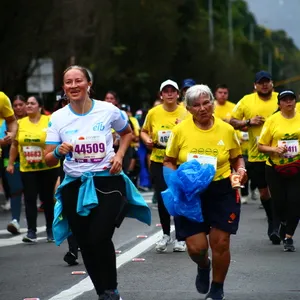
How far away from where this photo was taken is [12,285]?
10.3 metres

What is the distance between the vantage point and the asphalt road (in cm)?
953

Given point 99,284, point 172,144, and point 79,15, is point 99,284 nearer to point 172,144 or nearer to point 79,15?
point 172,144

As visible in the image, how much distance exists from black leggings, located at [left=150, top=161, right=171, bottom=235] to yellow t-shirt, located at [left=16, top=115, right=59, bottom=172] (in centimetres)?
163

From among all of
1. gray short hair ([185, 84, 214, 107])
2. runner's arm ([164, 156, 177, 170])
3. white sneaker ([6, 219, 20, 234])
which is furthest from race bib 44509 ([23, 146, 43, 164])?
gray short hair ([185, 84, 214, 107])

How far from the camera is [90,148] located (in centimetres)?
875

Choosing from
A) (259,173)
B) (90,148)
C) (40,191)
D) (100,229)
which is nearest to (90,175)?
(90,148)

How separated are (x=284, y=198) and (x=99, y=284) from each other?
14.7 ft

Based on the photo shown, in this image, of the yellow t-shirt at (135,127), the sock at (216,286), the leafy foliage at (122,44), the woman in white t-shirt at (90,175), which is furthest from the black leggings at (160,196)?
the leafy foliage at (122,44)

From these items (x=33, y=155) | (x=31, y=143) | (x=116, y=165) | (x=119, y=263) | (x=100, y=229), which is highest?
(x=116, y=165)

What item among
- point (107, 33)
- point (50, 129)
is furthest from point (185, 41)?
point (50, 129)

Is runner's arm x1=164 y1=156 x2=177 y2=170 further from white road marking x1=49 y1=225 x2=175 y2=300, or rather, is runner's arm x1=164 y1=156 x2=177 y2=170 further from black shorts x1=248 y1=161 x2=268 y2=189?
black shorts x1=248 y1=161 x2=268 y2=189

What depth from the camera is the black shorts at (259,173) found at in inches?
549

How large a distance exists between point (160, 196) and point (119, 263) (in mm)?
1564

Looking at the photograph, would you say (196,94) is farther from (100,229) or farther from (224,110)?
(224,110)
